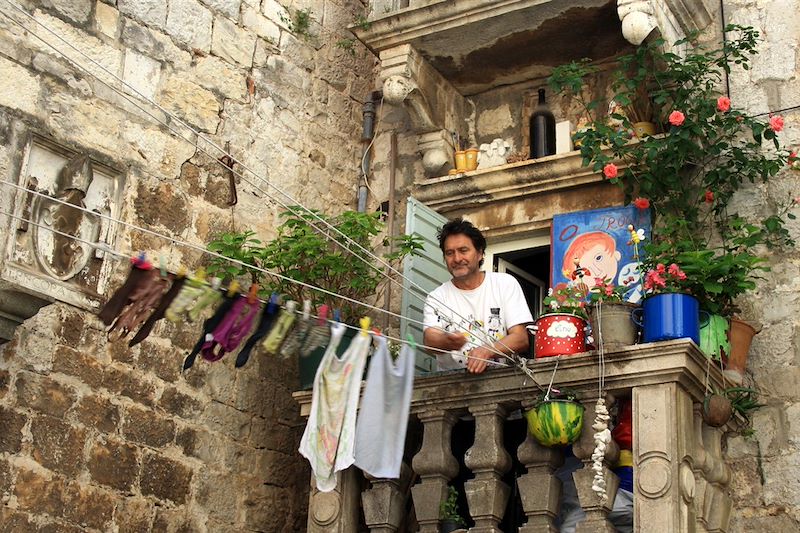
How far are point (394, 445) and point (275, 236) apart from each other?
238 centimetres

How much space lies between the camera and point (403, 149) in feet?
30.2

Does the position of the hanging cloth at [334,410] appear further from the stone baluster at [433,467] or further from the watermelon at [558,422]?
the watermelon at [558,422]

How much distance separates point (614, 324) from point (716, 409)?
654mm

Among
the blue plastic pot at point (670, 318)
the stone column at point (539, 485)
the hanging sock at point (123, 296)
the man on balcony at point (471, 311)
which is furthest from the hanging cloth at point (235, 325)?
the blue plastic pot at point (670, 318)

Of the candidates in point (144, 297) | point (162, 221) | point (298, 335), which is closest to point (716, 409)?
point (298, 335)

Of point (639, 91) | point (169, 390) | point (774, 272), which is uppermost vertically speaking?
point (639, 91)

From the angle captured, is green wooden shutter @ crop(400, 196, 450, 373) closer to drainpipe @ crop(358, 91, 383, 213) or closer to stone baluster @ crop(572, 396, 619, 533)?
drainpipe @ crop(358, 91, 383, 213)

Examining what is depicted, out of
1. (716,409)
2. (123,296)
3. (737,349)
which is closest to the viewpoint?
(123,296)

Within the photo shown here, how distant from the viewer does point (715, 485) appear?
699 cm

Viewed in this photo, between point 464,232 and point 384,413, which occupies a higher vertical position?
point 464,232

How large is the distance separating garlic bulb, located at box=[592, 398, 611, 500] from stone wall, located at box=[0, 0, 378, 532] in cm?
225

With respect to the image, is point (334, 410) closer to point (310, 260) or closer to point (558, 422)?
point (558, 422)

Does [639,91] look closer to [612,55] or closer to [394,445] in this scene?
[612,55]

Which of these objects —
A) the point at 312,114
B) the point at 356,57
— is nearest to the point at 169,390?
the point at 312,114
